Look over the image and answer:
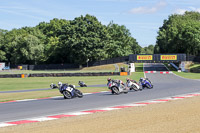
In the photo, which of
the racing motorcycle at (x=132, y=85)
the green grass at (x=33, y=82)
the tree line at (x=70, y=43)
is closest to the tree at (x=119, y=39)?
the tree line at (x=70, y=43)

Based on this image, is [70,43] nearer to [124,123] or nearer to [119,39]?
[119,39]

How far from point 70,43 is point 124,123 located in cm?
7265

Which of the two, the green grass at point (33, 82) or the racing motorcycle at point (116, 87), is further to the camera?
the green grass at point (33, 82)

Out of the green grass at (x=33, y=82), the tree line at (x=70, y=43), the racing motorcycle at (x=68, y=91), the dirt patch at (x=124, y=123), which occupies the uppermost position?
the tree line at (x=70, y=43)

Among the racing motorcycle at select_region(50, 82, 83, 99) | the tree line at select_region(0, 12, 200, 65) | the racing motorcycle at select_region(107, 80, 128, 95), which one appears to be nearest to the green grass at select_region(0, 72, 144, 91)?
the racing motorcycle at select_region(50, 82, 83, 99)

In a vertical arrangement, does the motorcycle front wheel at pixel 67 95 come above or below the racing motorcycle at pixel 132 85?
below

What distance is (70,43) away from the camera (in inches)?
3204

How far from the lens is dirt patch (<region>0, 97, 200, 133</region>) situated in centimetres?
885

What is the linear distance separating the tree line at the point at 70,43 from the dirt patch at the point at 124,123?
67.8 metres

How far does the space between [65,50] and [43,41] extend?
29137 mm

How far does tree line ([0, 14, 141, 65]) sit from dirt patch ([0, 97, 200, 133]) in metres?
67.8

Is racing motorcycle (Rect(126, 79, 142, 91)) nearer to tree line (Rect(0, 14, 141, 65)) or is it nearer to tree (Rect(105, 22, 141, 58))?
tree line (Rect(0, 14, 141, 65))

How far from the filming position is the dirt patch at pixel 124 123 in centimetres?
885

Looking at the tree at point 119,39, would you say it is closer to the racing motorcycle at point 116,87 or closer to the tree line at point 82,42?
the tree line at point 82,42
